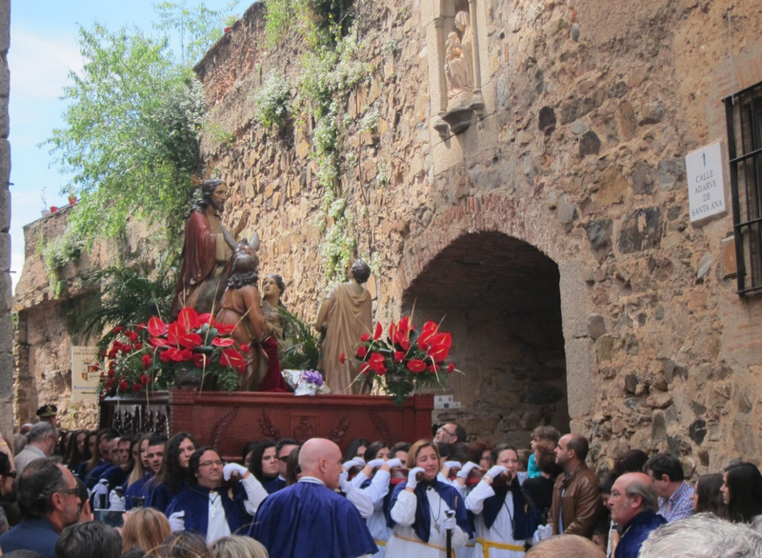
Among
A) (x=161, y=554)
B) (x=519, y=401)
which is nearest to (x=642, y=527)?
(x=161, y=554)

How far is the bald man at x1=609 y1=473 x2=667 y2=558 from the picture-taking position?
4332mm

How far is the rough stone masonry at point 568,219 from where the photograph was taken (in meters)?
6.77

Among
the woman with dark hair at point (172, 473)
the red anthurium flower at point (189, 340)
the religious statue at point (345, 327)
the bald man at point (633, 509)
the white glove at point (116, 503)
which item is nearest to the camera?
the bald man at point (633, 509)

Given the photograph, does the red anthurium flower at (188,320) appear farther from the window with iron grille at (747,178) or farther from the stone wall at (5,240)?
the window with iron grille at (747,178)

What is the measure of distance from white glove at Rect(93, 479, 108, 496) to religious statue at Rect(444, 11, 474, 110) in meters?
4.94

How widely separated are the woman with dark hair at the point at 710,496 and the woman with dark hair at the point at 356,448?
9.15 feet

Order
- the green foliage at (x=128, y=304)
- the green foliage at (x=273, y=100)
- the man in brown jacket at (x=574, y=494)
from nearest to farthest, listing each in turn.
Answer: the man in brown jacket at (x=574, y=494)
the green foliage at (x=128, y=304)
the green foliage at (x=273, y=100)

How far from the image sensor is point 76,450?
976 centimetres

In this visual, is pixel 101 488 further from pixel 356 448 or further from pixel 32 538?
pixel 32 538

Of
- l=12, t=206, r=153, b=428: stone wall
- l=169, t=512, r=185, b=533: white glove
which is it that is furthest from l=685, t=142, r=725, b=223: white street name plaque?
l=12, t=206, r=153, b=428: stone wall

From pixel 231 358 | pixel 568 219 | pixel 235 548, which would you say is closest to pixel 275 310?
pixel 231 358

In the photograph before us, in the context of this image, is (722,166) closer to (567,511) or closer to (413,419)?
(567,511)

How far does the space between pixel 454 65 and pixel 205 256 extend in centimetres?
337

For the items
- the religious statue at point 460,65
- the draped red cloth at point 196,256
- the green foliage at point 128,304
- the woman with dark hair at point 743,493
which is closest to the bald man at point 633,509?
the woman with dark hair at point 743,493
